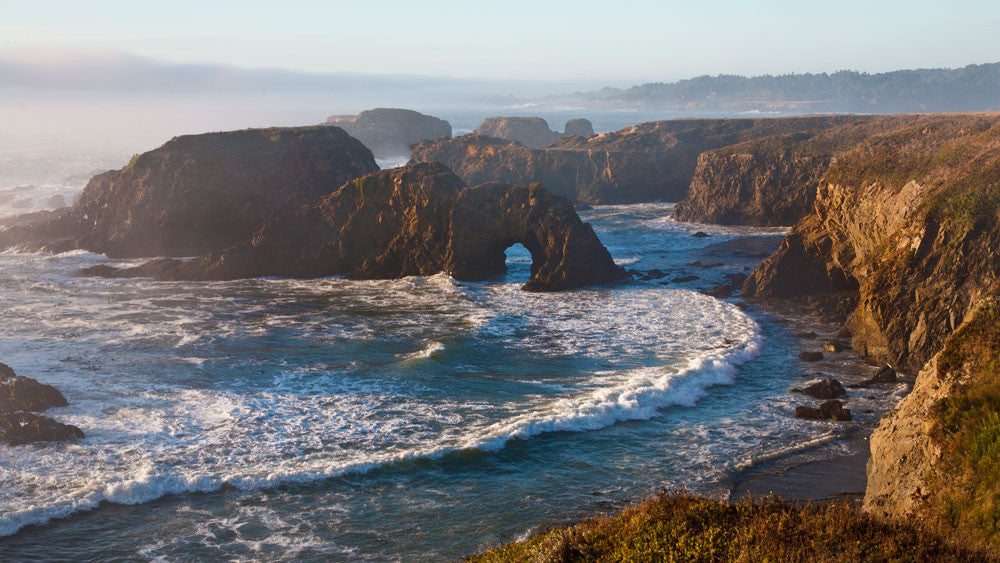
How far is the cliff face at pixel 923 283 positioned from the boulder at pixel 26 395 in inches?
886

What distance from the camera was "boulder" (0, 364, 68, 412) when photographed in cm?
2242

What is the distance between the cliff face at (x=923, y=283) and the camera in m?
11.8

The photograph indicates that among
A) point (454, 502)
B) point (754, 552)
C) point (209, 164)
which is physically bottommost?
point (454, 502)

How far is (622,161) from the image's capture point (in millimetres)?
86500

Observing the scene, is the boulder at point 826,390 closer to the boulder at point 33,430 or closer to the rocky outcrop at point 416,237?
the rocky outcrop at point 416,237

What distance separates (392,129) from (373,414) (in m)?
120

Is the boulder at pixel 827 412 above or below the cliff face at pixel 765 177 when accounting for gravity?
below

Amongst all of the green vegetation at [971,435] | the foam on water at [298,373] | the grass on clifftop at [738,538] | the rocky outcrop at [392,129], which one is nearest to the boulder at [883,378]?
the foam on water at [298,373]

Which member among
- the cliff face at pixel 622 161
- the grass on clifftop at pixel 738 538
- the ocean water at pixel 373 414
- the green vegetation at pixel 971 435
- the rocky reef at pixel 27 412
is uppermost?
the cliff face at pixel 622 161

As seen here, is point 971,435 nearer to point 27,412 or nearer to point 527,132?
point 27,412

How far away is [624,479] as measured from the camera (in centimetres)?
1886

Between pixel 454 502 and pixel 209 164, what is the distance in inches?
1574

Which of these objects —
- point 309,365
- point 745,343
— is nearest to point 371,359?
point 309,365

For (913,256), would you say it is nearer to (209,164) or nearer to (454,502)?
(454,502)
